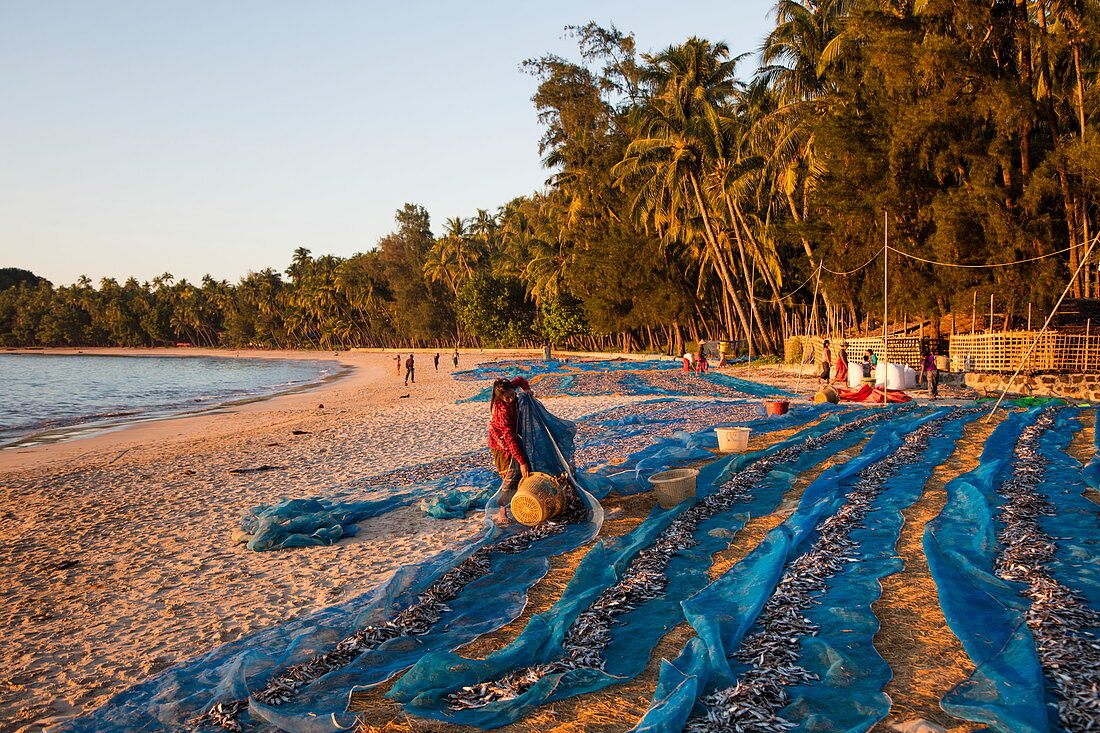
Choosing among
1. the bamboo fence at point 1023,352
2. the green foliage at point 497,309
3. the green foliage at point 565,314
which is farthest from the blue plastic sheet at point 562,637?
the green foliage at point 497,309

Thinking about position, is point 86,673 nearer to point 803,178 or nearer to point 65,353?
point 803,178

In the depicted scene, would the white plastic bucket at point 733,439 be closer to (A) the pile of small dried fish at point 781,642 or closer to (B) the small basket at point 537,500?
(A) the pile of small dried fish at point 781,642

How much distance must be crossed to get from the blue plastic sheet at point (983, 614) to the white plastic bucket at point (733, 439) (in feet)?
9.61

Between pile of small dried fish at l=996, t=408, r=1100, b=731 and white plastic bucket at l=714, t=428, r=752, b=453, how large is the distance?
354 centimetres

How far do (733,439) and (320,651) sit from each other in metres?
7.34

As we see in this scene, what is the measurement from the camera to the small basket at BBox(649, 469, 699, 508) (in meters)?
7.52

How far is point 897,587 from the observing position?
5031mm

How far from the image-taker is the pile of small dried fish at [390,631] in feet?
12.0

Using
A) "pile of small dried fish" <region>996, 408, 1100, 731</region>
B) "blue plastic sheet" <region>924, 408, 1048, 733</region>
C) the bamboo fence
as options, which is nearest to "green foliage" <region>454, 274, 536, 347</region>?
the bamboo fence

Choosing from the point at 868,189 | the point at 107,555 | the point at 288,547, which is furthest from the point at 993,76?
the point at 107,555

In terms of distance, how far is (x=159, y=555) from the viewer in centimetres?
746

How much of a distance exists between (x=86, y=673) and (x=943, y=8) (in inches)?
976

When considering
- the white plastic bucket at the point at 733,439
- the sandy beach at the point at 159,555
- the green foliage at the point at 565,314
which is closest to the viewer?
the sandy beach at the point at 159,555

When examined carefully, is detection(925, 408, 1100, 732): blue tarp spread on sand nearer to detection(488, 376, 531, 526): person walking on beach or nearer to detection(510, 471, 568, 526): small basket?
detection(510, 471, 568, 526): small basket
